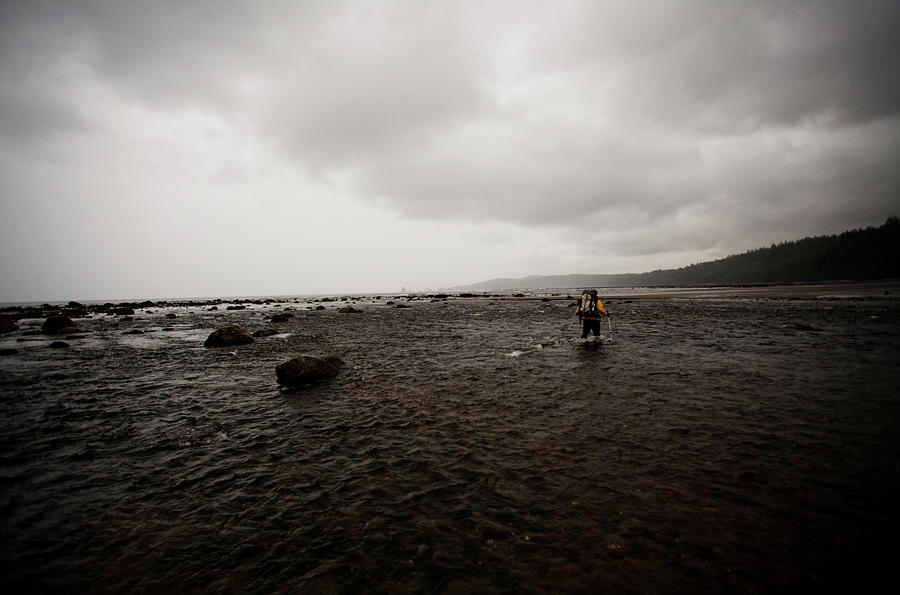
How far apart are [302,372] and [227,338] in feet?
46.8

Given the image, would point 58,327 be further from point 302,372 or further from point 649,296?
point 649,296

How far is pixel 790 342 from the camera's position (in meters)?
17.8

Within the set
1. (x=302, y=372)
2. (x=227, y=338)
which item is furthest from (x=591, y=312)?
(x=227, y=338)

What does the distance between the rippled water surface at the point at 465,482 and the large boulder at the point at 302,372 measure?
82cm

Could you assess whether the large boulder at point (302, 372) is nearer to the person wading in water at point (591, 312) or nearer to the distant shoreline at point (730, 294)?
the person wading in water at point (591, 312)

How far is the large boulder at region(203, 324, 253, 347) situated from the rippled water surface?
9.73 meters

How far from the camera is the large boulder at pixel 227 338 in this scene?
23.5 m

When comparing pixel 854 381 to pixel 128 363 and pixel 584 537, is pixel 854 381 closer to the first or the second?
pixel 584 537

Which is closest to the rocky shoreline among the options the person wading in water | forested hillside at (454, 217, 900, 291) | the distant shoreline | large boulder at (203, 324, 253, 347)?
the distant shoreline

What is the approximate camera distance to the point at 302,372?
44.3 ft

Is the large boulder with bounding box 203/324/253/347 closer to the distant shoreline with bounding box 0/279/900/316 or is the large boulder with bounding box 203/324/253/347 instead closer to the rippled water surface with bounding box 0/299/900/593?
the rippled water surface with bounding box 0/299/900/593

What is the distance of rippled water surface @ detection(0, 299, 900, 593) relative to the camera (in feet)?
14.2

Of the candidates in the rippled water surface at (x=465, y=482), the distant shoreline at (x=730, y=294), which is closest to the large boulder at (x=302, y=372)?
the rippled water surface at (x=465, y=482)

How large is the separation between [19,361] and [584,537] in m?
29.7
